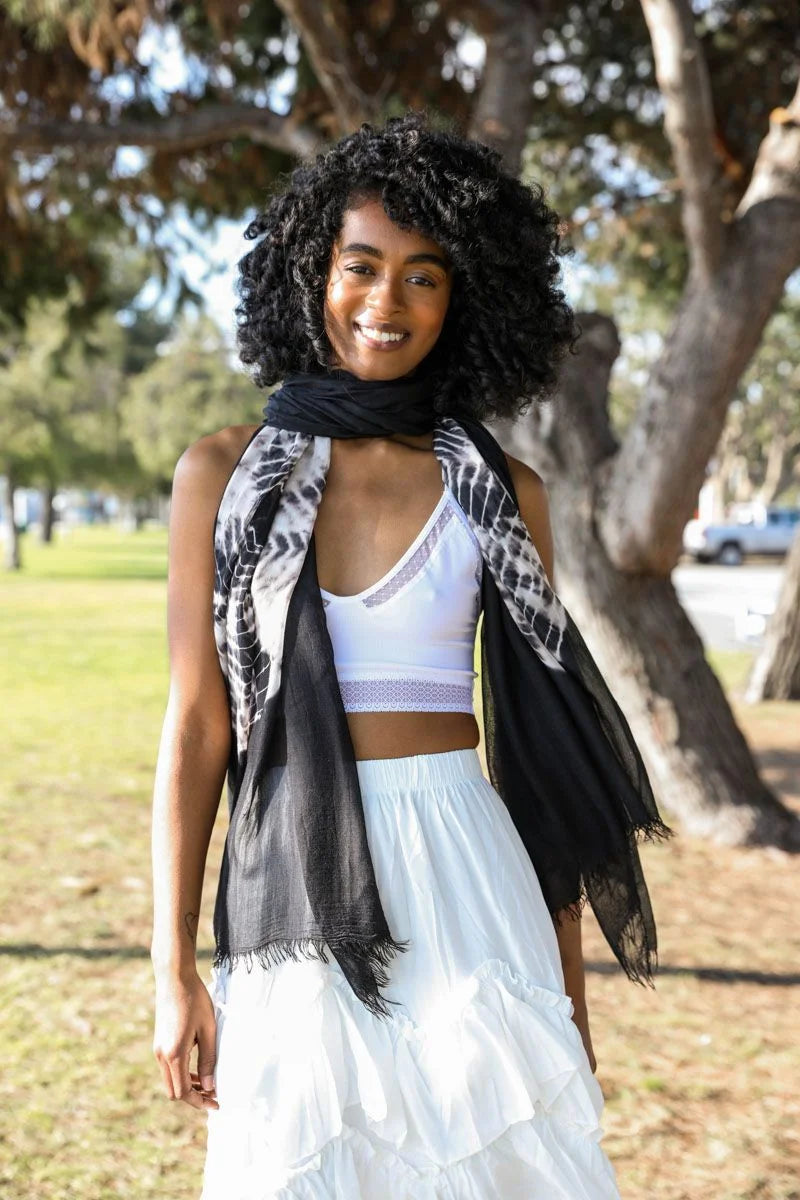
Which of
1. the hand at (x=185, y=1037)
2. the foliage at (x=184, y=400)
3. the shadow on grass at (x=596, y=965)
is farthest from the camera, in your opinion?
the foliage at (x=184, y=400)

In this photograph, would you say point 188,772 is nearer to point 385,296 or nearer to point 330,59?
point 385,296

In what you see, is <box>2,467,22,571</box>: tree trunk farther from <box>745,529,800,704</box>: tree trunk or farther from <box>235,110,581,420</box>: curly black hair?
<box>235,110,581,420</box>: curly black hair

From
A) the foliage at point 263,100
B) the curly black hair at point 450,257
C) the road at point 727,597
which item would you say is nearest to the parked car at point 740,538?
the road at point 727,597

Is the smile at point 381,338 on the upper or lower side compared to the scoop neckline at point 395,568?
upper

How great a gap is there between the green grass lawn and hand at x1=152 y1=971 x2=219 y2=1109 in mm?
1774

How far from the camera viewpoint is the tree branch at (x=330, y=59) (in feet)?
20.4

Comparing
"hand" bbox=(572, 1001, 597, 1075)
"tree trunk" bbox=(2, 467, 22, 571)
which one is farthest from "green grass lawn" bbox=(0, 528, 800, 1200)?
"tree trunk" bbox=(2, 467, 22, 571)

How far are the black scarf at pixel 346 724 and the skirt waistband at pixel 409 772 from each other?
0.25ft

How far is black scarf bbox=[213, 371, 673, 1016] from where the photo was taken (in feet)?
6.06

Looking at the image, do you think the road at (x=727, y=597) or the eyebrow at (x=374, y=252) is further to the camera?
the road at (x=727, y=597)

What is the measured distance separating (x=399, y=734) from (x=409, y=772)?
58mm

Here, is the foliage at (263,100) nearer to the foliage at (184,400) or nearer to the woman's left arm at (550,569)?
the woman's left arm at (550,569)

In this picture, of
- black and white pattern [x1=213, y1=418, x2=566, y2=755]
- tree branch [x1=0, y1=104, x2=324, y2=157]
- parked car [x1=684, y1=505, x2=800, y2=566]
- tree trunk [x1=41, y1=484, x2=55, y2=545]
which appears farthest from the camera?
tree trunk [x1=41, y1=484, x2=55, y2=545]

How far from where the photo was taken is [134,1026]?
4.53 metres
